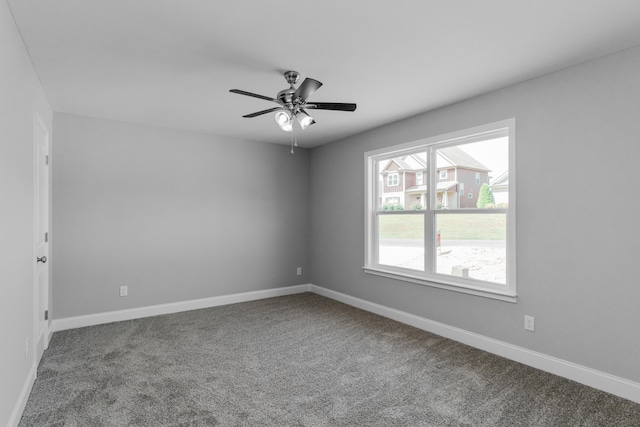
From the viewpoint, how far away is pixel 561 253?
287 cm

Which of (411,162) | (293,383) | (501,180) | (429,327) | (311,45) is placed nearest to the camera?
(311,45)

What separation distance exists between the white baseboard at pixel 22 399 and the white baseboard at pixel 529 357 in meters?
3.52

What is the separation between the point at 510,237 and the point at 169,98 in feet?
11.7

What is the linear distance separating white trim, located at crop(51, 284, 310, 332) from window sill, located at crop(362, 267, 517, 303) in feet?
5.32

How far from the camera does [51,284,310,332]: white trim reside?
4066 millimetres

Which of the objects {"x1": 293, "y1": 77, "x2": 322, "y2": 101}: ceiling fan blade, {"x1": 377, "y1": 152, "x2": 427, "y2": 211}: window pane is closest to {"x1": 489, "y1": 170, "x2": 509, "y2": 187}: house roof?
{"x1": 377, "y1": 152, "x2": 427, "y2": 211}: window pane

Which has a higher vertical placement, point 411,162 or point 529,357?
point 411,162

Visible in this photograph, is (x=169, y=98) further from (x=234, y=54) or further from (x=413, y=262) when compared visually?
(x=413, y=262)

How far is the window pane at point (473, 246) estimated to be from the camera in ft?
11.1

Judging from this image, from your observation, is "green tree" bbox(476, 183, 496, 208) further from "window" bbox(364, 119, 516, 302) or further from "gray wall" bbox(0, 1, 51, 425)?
"gray wall" bbox(0, 1, 51, 425)

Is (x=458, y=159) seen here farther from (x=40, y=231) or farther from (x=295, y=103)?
(x=40, y=231)

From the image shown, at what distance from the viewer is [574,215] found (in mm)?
2795


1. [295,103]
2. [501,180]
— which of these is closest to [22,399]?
[295,103]

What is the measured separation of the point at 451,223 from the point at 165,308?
3779mm
